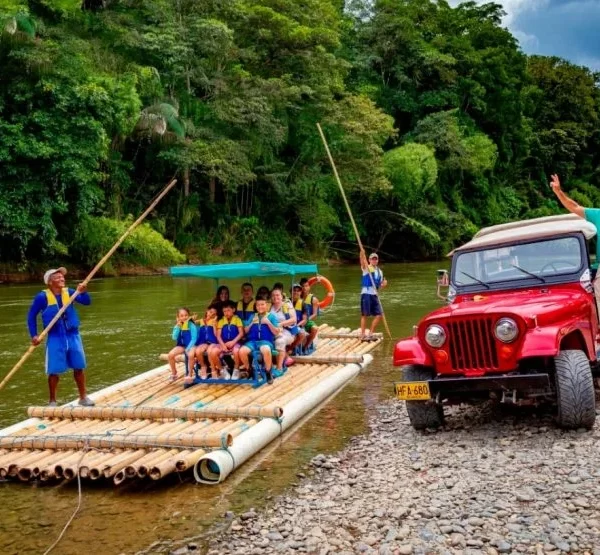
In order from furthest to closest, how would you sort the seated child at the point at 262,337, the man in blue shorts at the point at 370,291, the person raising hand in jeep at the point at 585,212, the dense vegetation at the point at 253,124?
the dense vegetation at the point at 253,124 → the man in blue shorts at the point at 370,291 → the seated child at the point at 262,337 → the person raising hand in jeep at the point at 585,212

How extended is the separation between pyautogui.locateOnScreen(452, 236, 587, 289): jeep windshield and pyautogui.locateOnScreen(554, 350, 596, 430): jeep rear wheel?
143cm

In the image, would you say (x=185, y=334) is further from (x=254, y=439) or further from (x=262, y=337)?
(x=254, y=439)

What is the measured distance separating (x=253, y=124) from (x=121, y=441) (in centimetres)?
3064

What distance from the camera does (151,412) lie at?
313 inches

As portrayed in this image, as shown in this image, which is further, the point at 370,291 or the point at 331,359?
the point at 370,291

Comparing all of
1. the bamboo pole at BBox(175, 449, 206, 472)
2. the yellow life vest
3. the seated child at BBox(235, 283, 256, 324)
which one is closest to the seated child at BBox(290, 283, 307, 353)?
the seated child at BBox(235, 283, 256, 324)

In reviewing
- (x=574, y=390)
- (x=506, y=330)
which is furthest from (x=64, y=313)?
(x=574, y=390)

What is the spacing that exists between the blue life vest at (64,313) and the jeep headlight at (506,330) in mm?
5136

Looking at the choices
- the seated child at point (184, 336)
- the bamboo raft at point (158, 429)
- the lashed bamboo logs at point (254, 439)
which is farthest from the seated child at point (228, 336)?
the lashed bamboo logs at point (254, 439)

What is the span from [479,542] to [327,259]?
39635mm

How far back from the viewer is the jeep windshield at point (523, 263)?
7.96m

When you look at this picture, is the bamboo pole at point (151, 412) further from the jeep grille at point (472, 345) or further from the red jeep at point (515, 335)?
the jeep grille at point (472, 345)

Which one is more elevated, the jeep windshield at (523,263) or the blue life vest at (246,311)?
the jeep windshield at (523,263)

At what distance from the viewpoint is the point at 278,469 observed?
6.73 meters
